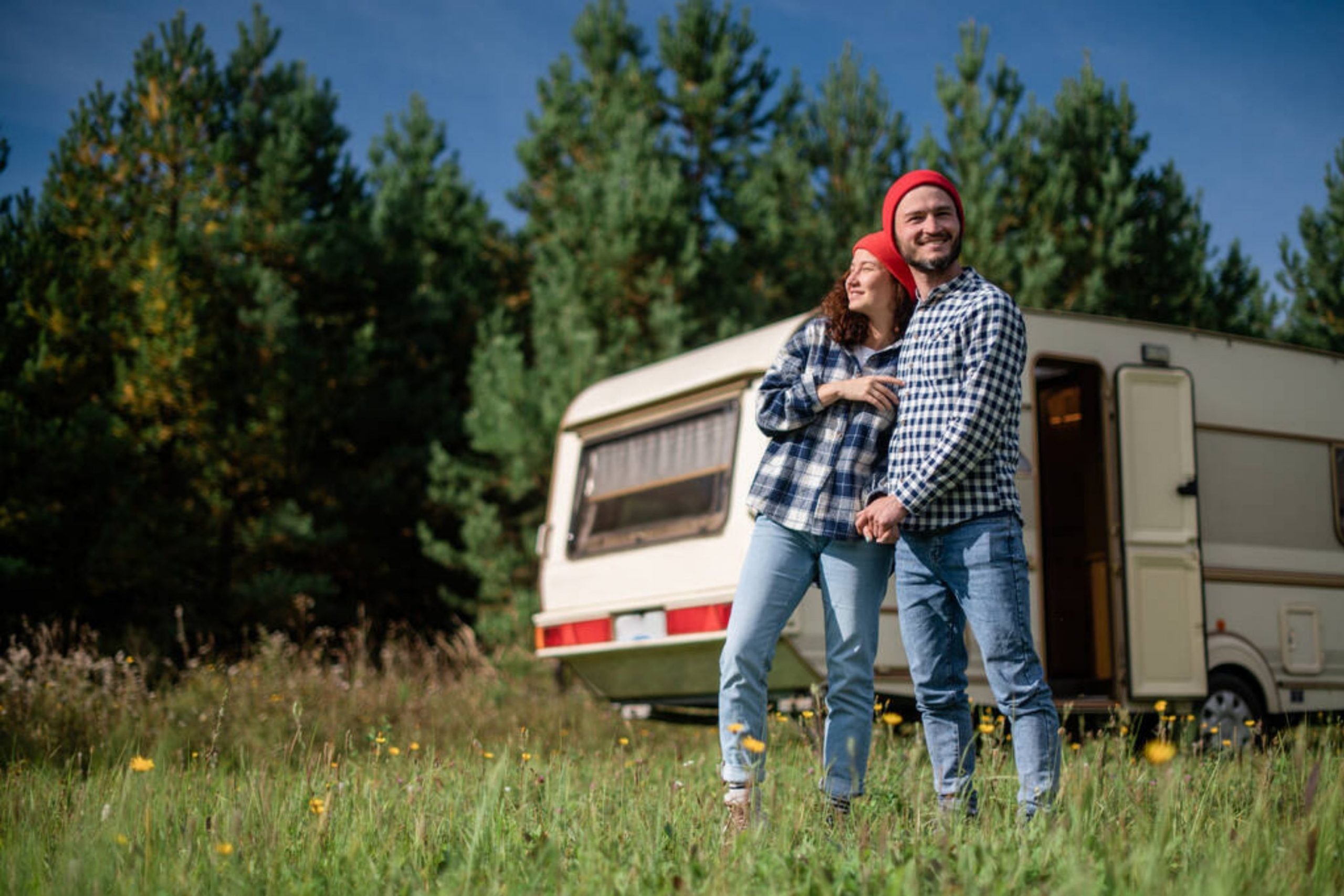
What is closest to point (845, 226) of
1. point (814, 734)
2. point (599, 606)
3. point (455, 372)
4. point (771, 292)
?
point (771, 292)

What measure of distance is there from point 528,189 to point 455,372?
3.05m

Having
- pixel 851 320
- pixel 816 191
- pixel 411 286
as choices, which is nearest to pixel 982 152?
pixel 816 191

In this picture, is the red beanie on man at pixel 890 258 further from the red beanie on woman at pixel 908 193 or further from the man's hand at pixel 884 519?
the man's hand at pixel 884 519

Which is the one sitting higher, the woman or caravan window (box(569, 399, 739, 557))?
caravan window (box(569, 399, 739, 557))

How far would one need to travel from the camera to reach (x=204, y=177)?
14.2 metres

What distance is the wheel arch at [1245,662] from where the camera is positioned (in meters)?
6.77

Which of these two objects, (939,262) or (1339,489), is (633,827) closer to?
(939,262)

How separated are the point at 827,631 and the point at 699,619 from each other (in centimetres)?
258

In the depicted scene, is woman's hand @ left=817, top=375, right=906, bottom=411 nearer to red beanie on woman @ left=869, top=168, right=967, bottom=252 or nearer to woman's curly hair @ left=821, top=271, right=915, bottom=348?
woman's curly hair @ left=821, top=271, right=915, bottom=348

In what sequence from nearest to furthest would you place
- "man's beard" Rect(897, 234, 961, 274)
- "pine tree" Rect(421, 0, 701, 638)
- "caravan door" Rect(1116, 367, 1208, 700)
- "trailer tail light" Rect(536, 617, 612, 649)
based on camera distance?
"man's beard" Rect(897, 234, 961, 274), "caravan door" Rect(1116, 367, 1208, 700), "trailer tail light" Rect(536, 617, 612, 649), "pine tree" Rect(421, 0, 701, 638)

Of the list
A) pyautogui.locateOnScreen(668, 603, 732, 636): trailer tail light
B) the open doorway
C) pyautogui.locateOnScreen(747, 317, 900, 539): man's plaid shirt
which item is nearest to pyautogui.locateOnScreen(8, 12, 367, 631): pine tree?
pyautogui.locateOnScreen(668, 603, 732, 636): trailer tail light

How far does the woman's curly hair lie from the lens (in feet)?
12.2

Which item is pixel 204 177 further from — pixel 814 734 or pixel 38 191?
pixel 814 734

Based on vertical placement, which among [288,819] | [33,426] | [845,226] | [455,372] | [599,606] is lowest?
[288,819]
